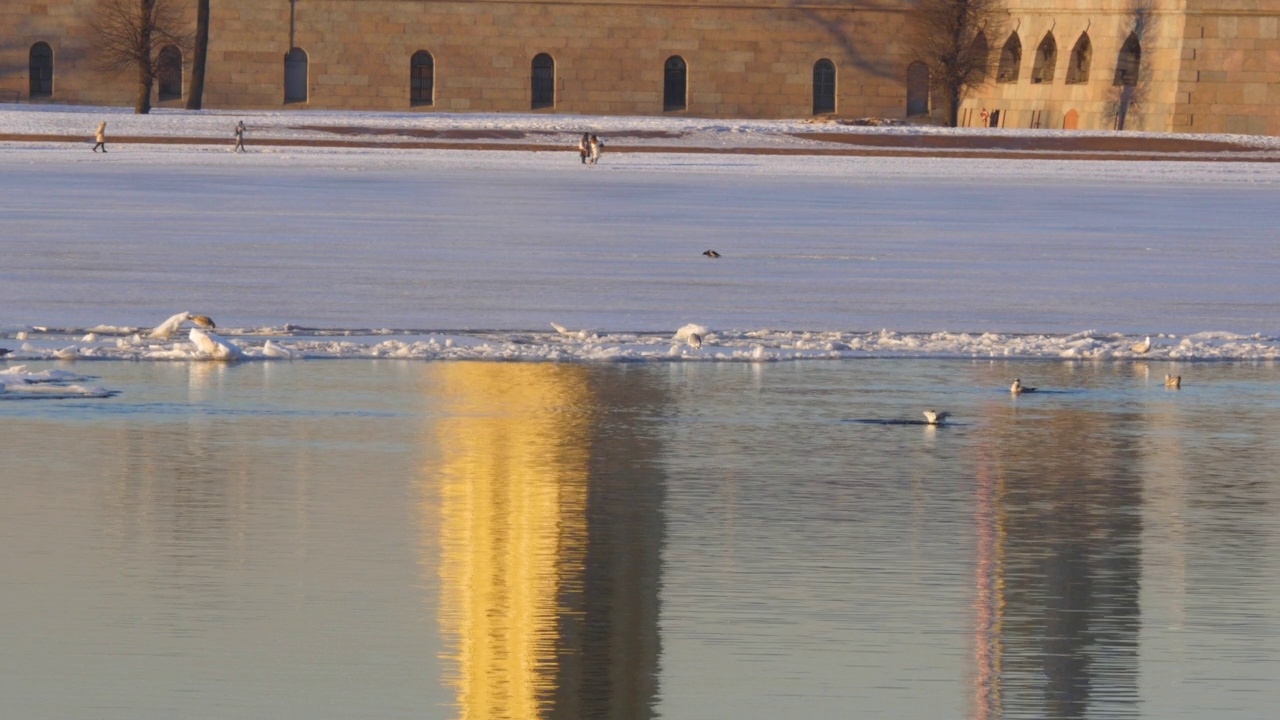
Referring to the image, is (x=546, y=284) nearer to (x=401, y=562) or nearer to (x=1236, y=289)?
(x=1236, y=289)

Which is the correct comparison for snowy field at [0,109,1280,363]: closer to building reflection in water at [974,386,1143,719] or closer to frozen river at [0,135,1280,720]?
frozen river at [0,135,1280,720]

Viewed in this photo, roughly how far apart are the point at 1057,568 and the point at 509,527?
224cm

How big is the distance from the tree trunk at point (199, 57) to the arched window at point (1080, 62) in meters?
25.7

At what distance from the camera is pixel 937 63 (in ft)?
227

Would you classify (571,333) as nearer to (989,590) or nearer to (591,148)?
(989,590)

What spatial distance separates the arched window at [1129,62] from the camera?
6625 centimetres

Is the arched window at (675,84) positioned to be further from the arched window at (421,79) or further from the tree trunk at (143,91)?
the tree trunk at (143,91)

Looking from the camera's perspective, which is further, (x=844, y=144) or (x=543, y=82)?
(x=543, y=82)

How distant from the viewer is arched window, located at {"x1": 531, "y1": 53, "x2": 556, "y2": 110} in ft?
242

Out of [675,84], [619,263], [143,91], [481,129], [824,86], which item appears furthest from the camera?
[824,86]

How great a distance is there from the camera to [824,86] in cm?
7456

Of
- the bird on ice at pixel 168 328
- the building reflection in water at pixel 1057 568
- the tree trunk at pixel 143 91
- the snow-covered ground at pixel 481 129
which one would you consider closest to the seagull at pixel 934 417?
the building reflection in water at pixel 1057 568

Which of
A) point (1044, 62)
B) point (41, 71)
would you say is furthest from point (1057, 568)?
point (41, 71)

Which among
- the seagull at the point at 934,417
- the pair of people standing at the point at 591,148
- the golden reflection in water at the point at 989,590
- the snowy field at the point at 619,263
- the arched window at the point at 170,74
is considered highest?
the arched window at the point at 170,74
